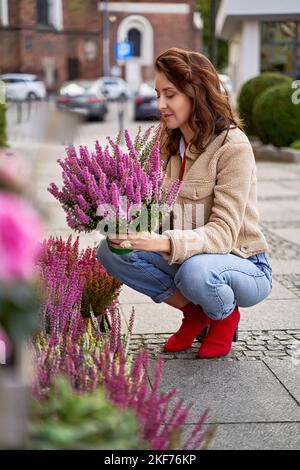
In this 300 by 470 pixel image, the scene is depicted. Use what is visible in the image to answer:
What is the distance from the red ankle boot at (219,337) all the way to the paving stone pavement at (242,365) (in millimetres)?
42

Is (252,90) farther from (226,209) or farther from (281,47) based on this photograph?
(226,209)

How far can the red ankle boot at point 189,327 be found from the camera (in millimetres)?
3725

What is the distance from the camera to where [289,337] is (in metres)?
4.12

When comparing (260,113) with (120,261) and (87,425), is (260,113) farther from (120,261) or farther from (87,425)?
(87,425)

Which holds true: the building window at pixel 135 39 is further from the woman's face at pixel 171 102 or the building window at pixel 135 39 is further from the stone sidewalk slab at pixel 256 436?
the stone sidewalk slab at pixel 256 436

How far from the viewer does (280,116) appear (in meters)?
16.0

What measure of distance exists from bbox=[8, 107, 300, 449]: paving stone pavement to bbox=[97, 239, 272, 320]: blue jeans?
276 mm

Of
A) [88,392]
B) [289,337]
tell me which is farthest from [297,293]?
[88,392]

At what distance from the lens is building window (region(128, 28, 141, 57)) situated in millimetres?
67625

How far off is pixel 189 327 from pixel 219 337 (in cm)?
15

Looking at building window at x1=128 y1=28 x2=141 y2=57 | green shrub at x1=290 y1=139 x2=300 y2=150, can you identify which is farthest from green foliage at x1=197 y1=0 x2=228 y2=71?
green shrub at x1=290 y1=139 x2=300 y2=150

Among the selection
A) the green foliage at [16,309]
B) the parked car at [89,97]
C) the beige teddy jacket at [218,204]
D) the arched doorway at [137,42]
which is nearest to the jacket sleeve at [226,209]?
the beige teddy jacket at [218,204]

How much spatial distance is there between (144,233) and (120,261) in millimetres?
640
